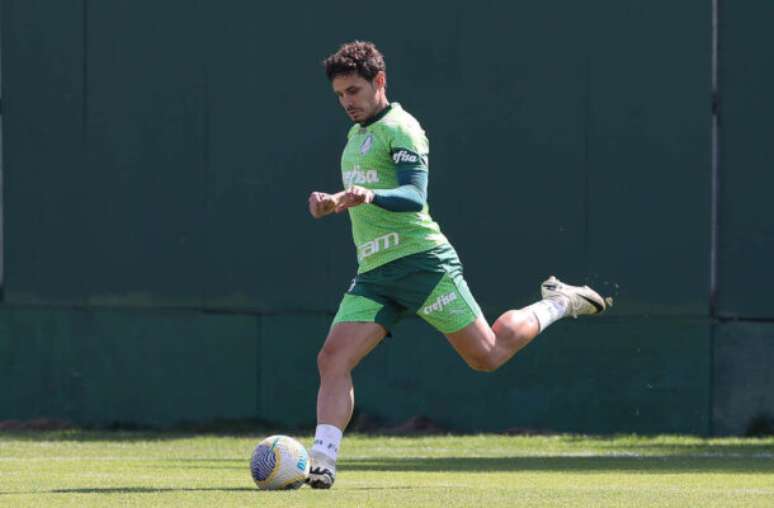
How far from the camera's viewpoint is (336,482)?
10.0 metres

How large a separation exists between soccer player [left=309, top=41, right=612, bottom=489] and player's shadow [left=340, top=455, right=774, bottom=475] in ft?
6.84

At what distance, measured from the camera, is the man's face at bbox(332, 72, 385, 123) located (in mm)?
→ 9492

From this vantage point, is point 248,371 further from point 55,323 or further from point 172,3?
point 172,3

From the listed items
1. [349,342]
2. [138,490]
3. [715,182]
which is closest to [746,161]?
[715,182]

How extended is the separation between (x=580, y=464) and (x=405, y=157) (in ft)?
11.9

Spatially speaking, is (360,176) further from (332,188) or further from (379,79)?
(332,188)

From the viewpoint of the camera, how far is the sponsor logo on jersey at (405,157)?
9.34 meters

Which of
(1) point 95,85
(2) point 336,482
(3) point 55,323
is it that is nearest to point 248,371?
(3) point 55,323

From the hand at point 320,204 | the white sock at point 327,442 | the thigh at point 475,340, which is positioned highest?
the hand at point 320,204

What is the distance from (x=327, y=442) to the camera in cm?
927

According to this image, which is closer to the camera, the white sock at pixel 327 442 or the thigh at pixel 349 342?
the white sock at pixel 327 442

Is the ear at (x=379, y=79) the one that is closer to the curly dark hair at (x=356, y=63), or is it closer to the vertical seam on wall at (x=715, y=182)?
the curly dark hair at (x=356, y=63)

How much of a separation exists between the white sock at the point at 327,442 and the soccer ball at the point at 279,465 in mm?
106

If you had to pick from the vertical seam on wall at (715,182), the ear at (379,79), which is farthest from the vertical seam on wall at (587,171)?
the ear at (379,79)
